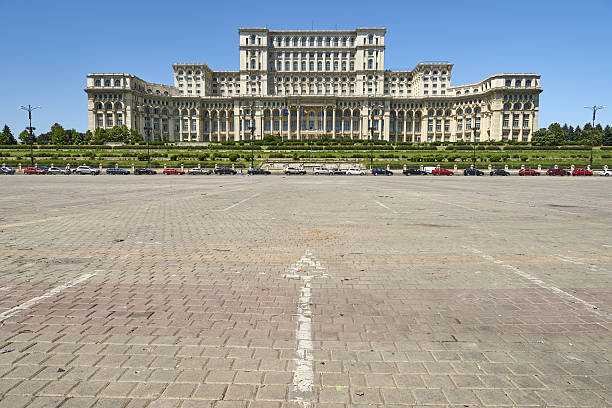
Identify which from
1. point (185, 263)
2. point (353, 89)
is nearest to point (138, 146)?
point (353, 89)

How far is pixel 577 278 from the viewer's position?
18.3 ft

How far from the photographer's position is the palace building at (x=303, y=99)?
126 m

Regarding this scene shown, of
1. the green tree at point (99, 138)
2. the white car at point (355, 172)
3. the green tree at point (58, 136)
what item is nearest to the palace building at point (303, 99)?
the green tree at point (58, 136)

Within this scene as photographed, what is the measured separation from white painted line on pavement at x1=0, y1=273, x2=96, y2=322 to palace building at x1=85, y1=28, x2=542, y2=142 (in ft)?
407

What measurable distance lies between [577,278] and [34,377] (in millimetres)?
6939

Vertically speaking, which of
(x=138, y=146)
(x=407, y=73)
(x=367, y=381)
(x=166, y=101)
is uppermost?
(x=407, y=73)

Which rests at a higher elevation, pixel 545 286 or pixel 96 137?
pixel 96 137

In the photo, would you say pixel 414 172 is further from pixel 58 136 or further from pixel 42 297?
pixel 58 136

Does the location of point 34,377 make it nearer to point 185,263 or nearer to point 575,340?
point 185,263

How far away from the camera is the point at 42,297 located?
4.68m

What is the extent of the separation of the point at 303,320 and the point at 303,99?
421ft

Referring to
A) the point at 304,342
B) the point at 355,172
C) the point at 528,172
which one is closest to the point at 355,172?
the point at 355,172

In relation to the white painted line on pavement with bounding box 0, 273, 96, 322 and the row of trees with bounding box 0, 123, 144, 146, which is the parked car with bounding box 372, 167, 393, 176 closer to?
the white painted line on pavement with bounding box 0, 273, 96, 322

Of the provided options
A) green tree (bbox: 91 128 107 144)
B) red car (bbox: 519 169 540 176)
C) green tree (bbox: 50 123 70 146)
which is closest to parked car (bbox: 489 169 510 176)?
red car (bbox: 519 169 540 176)
